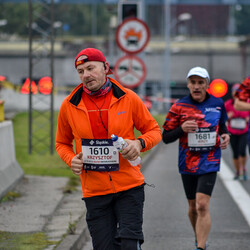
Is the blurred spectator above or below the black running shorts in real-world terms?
below

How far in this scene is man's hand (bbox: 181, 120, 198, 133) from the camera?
6877 mm

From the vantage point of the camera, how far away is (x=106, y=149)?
16.4ft

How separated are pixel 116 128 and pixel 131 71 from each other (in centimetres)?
1027

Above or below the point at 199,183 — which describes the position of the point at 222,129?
above

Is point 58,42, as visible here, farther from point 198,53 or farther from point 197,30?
point 197,30

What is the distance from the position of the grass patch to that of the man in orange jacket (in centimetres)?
182

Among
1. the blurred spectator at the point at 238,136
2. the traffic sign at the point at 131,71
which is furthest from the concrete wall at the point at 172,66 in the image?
the blurred spectator at the point at 238,136

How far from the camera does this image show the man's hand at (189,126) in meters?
6.88

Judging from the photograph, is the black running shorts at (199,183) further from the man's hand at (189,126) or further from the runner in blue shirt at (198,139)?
the man's hand at (189,126)

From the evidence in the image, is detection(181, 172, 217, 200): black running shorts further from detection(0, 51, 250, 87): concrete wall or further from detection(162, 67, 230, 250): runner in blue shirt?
detection(0, 51, 250, 87): concrete wall

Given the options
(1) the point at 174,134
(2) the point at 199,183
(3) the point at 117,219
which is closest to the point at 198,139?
(1) the point at 174,134

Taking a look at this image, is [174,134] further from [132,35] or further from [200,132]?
[132,35]

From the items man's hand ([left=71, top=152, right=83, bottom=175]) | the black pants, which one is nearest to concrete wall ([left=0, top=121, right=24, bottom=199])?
the black pants

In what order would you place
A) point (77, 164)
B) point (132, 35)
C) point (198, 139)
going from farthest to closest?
point (132, 35) → point (198, 139) → point (77, 164)
